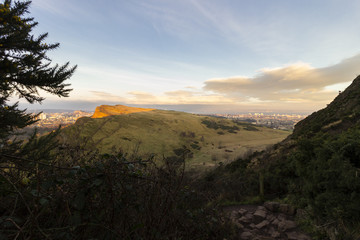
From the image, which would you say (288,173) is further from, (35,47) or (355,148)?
(35,47)

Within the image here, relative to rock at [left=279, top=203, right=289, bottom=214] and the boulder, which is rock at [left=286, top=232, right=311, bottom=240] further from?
rock at [left=279, top=203, right=289, bottom=214]

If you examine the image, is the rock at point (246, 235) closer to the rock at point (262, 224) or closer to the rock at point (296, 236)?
the rock at point (262, 224)

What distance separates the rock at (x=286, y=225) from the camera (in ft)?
15.2

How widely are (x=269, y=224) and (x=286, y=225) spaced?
20.4 inches

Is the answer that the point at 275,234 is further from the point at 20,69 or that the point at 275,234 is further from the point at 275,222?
the point at 20,69

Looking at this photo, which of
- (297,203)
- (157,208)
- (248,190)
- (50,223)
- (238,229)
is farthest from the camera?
(248,190)

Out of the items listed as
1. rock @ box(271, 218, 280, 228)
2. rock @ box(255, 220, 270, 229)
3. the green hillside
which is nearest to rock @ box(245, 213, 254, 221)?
rock @ box(255, 220, 270, 229)

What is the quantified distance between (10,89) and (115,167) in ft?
33.5

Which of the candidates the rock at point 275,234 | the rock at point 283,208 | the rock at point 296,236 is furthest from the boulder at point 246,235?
the rock at point 283,208

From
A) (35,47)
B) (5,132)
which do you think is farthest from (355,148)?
(35,47)

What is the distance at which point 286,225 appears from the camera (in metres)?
4.72

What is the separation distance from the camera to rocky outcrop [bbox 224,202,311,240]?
4.38m

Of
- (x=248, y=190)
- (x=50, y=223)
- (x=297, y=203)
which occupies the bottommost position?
(x=248, y=190)

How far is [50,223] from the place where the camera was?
61.1 inches
